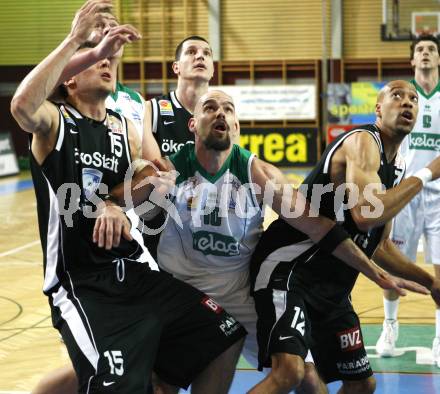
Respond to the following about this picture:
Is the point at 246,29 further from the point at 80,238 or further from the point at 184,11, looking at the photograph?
the point at 80,238

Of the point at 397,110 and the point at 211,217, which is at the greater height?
the point at 397,110

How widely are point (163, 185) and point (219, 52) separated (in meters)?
19.4

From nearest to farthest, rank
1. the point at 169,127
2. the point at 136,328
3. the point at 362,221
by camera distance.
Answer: the point at 136,328
the point at 362,221
the point at 169,127

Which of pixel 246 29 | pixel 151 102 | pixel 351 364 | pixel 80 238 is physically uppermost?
pixel 246 29

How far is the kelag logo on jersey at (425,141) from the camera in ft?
23.9

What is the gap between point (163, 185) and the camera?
4367 millimetres

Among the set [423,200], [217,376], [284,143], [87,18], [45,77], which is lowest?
[284,143]

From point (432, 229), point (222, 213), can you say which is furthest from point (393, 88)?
point (432, 229)

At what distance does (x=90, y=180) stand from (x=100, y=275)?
486 mm

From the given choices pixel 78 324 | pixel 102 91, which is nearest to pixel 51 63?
pixel 102 91

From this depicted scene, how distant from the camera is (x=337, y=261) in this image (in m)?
4.62

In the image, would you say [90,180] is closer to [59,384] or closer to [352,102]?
[59,384]

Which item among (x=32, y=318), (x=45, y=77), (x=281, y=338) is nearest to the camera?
(x=45, y=77)

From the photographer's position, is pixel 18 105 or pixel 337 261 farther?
pixel 337 261
